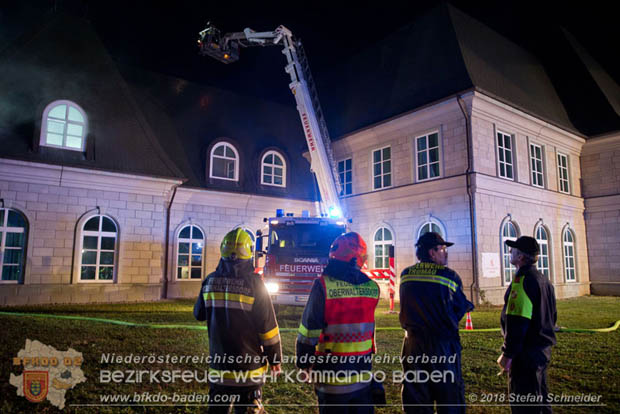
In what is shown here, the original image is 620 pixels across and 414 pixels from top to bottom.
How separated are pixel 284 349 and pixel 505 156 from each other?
13.3 metres

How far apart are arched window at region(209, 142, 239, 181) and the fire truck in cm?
465

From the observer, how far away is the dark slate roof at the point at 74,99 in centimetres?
1480

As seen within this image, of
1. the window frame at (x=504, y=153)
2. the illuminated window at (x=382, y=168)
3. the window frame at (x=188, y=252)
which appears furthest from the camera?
the illuminated window at (x=382, y=168)

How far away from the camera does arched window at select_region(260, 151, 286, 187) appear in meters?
21.2

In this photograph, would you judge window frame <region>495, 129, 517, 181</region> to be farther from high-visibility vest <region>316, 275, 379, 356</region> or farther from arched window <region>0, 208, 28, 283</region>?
arched window <region>0, 208, 28, 283</region>

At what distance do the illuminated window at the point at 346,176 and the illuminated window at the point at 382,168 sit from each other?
1494mm

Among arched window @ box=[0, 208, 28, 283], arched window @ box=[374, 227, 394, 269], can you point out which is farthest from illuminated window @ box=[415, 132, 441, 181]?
arched window @ box=[0, 208, 28, 283]

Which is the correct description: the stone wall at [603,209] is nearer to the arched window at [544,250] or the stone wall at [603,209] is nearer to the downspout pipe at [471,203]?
the arched window at [544,250]

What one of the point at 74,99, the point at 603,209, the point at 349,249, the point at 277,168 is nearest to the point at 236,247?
the point at 349,249

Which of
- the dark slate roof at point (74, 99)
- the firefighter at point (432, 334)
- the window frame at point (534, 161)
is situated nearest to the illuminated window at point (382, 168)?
the window frame at point (534, 161)

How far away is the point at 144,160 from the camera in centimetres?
1658

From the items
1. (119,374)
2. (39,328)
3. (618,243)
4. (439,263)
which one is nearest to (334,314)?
(439,263)

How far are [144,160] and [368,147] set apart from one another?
32.1ft

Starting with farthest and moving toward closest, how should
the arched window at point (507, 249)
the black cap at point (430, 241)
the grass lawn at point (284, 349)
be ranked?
the arched window at point (507, 249) < the grass lawn at point (284, 349) < the black cap at point (430, 241)
